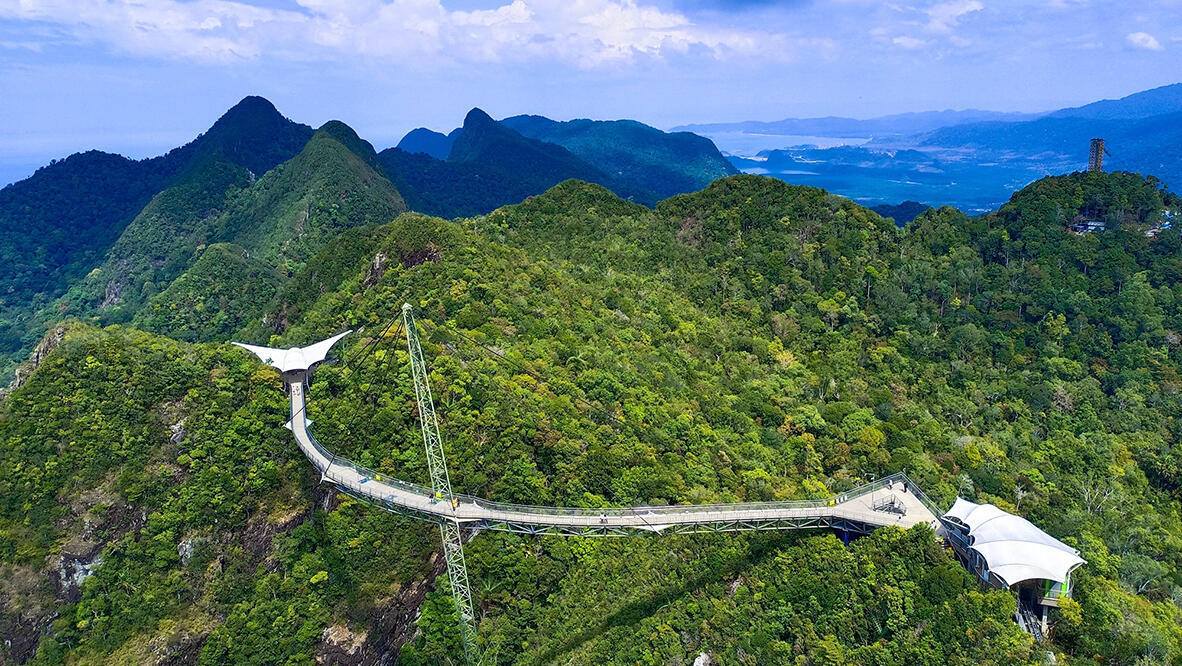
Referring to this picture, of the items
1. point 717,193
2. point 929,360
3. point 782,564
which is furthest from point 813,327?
point 782,564

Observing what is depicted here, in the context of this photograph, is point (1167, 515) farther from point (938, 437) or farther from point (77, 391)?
point (77, 391)

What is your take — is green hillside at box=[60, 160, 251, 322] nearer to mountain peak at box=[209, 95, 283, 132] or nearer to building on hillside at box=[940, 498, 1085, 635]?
mountain peak at box=[209, 95, 283, 132]

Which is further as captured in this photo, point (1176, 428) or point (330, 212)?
point (330, 212)

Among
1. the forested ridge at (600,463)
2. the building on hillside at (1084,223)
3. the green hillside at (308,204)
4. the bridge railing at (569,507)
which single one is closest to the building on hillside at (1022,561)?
the forested ridge at (600,463)

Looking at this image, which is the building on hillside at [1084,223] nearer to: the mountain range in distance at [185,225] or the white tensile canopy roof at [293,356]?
the white tensile canopy roof at [293,356]

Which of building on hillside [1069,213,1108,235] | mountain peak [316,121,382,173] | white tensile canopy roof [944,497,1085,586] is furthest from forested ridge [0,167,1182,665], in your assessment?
mountain peak [316,121,382,173]
